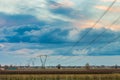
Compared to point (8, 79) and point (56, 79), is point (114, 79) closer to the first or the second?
point (56, 79)

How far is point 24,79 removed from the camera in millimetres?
Answer: 65875

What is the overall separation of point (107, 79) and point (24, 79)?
664 inches

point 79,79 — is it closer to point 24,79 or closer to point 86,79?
point 86,79

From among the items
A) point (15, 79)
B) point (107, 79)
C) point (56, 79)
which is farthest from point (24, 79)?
point (107, 79)

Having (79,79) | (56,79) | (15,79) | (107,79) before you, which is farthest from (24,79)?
(107,79)

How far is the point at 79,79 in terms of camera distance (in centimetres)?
6619

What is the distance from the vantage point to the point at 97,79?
6538cm

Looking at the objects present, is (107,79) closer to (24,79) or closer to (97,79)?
(97,79)

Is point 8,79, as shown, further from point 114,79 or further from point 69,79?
point 114,79

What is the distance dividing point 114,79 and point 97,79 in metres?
3.50

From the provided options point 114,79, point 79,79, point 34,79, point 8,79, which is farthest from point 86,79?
point 8,79

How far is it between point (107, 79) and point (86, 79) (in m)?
4.39

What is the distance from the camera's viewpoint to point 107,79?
64438 mm

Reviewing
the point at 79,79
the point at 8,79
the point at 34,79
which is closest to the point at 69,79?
the point at 79,79
